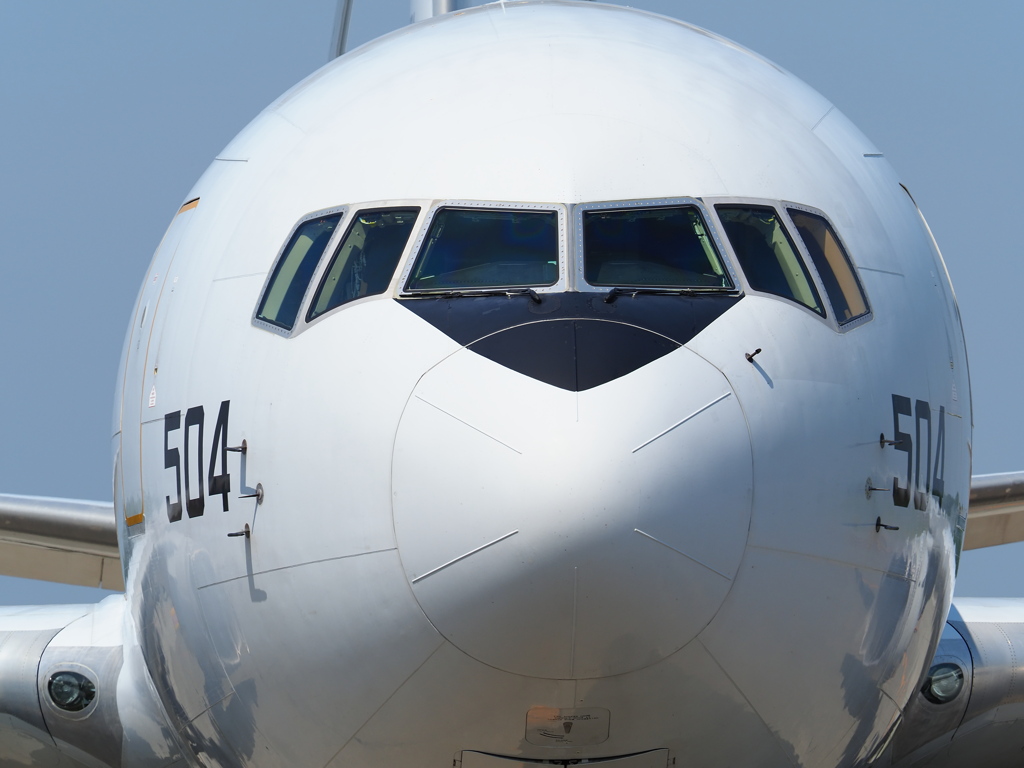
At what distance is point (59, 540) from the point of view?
39.7 feet

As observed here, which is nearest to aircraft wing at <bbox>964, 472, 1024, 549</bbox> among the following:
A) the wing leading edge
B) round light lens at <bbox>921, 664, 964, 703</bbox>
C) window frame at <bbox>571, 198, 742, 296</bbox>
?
the wing leading edge

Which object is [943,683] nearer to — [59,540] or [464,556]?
[464,556]

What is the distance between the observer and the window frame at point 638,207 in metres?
5.21

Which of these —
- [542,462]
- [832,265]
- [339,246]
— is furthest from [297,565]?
[832,265]

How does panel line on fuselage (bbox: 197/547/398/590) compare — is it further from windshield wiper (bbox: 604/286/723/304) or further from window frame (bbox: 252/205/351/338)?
windshield wiper (bbox: 604/286/723/304)

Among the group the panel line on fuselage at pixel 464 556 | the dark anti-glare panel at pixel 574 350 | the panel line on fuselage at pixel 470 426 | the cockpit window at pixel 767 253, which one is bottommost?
the panel line on fuselage at pixel 464 556

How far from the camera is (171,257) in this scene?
701 centimetres

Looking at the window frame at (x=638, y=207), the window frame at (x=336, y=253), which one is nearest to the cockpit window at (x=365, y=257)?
the window frame at (x=336, y=253)

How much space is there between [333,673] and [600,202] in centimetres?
208

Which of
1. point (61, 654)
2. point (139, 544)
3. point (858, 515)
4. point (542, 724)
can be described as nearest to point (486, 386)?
point (542, 724)

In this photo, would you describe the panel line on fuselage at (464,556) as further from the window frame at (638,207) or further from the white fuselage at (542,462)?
the window frame at (638,207)

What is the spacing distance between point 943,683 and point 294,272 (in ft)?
15.5

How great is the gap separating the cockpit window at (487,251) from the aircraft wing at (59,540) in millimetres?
6902

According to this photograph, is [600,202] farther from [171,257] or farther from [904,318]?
[171,257]
